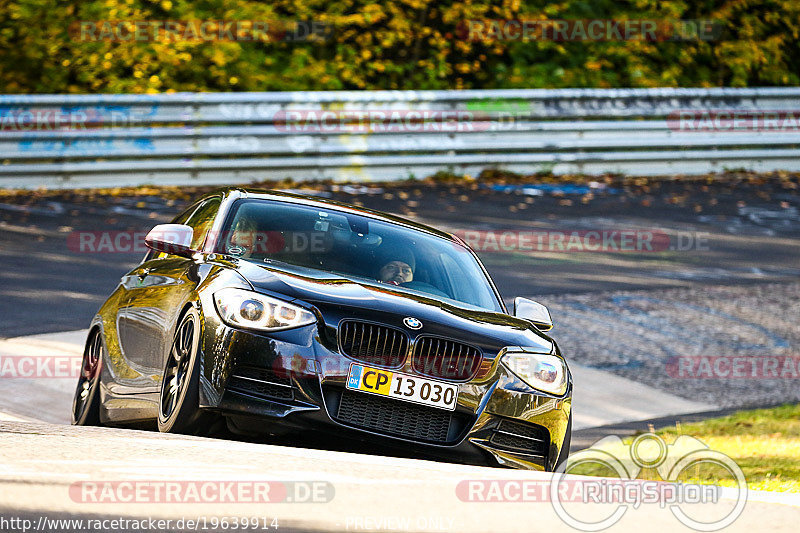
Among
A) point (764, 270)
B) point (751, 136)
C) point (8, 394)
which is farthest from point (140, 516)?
point (751, 136)

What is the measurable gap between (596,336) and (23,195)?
7.33m

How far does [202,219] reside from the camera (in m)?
7.01

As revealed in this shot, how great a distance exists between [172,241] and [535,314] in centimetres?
196

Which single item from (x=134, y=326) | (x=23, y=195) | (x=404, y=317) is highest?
(x=404, y=317)

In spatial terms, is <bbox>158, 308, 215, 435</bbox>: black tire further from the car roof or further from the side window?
the car roof

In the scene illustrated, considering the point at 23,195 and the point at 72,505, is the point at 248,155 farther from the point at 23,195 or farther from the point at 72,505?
the point at 72,505

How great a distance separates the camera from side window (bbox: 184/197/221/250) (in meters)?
6.67

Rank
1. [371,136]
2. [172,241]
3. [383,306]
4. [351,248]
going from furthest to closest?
[371,136]
[351,248]
[172,241]
[383,306]

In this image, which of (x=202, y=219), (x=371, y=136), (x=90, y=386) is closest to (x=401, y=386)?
(x=202, y=219)

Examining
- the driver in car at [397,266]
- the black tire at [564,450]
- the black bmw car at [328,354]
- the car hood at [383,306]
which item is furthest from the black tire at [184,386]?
the black tire at [564,450]

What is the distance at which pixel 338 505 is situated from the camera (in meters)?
4.20

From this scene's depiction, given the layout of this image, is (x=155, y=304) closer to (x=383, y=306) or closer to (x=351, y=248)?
(x=351, y=248)

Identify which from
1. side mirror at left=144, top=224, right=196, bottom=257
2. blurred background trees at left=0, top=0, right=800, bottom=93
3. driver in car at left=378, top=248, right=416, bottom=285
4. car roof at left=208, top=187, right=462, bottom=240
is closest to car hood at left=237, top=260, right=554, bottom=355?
driver in car at left=378, top=248, right=416, bottom=285

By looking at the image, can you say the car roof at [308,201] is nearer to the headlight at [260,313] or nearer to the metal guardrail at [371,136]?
the headlight at [260,313]
